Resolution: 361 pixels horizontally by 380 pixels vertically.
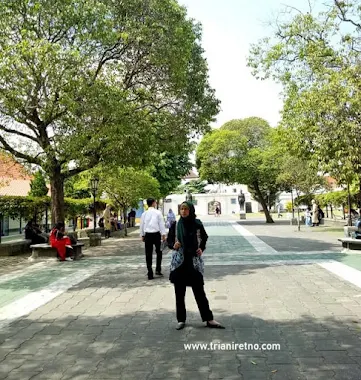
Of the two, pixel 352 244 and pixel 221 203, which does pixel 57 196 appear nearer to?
pixel 352 244

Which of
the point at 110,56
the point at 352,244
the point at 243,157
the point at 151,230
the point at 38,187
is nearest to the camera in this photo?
the point at 151,230

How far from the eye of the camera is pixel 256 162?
31.4m

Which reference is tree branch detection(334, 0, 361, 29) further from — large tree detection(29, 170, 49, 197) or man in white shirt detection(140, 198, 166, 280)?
large tree detection(29, 170, 49, 197)

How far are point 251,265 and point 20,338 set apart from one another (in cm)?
616

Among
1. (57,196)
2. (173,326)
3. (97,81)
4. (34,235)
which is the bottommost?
(173,326)

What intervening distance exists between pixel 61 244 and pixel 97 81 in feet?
14.8

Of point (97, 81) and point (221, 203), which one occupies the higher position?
point (97, 81)

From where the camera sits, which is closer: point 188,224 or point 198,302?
point 198,302

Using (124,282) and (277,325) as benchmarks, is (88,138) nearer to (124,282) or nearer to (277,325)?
(124,282)

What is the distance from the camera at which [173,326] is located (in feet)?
16.5

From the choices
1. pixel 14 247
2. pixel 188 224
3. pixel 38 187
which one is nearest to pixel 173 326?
pixel 188 224

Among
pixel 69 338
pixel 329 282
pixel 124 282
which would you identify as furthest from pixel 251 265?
pixel 69 338

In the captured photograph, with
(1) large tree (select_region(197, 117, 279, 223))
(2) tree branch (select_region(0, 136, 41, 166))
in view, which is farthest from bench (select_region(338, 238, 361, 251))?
(1) large tree (select_region(197, 117, 279, 223))

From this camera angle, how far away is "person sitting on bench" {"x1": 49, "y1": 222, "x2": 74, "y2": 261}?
11492 mm
